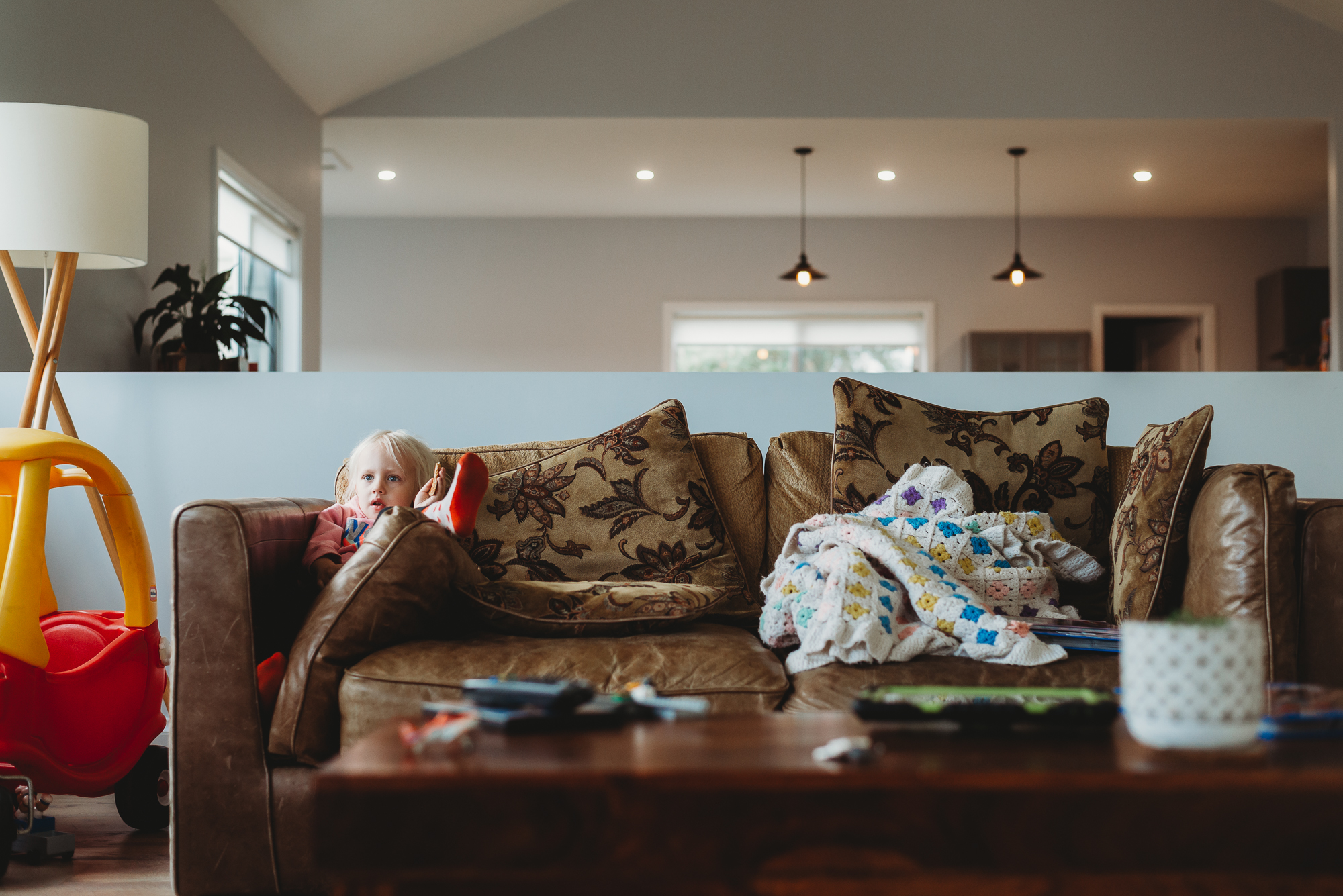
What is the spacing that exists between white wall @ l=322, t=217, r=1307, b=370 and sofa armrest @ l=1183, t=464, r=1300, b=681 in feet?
21.4

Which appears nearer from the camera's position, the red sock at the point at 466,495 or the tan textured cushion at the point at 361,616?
the tan textured cushion at the point at 361,616

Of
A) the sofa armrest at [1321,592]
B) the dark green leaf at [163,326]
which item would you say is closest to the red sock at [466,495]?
the sofa armrest at [1321,592]

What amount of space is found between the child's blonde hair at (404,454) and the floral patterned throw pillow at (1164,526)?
4.52 ft

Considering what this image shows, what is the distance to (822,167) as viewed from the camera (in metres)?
6.65

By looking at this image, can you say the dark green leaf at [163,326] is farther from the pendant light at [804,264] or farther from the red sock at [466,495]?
the pendant light at [804,264]

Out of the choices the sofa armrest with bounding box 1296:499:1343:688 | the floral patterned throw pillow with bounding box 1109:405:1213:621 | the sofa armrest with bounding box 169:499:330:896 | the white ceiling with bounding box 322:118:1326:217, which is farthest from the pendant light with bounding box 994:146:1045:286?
the sofa armrest with bounding box 169:499:330:896

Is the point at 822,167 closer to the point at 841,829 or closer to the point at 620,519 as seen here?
the point at 620,519

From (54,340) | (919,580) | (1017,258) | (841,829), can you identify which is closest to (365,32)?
(54,340)

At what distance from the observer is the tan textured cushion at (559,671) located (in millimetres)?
1584

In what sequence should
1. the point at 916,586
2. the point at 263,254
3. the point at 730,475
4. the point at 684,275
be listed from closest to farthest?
1. the point at 916,586
2. the point at 730,475
3. the point at 263,254
4. the point at 684,275

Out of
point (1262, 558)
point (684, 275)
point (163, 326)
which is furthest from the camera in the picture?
point (684, 275)

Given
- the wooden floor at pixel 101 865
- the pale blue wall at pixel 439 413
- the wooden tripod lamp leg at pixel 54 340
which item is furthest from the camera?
the pale blue wall at pixel 439 413

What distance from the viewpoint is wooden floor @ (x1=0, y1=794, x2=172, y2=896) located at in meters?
1.74

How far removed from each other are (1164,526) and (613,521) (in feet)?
3.34
